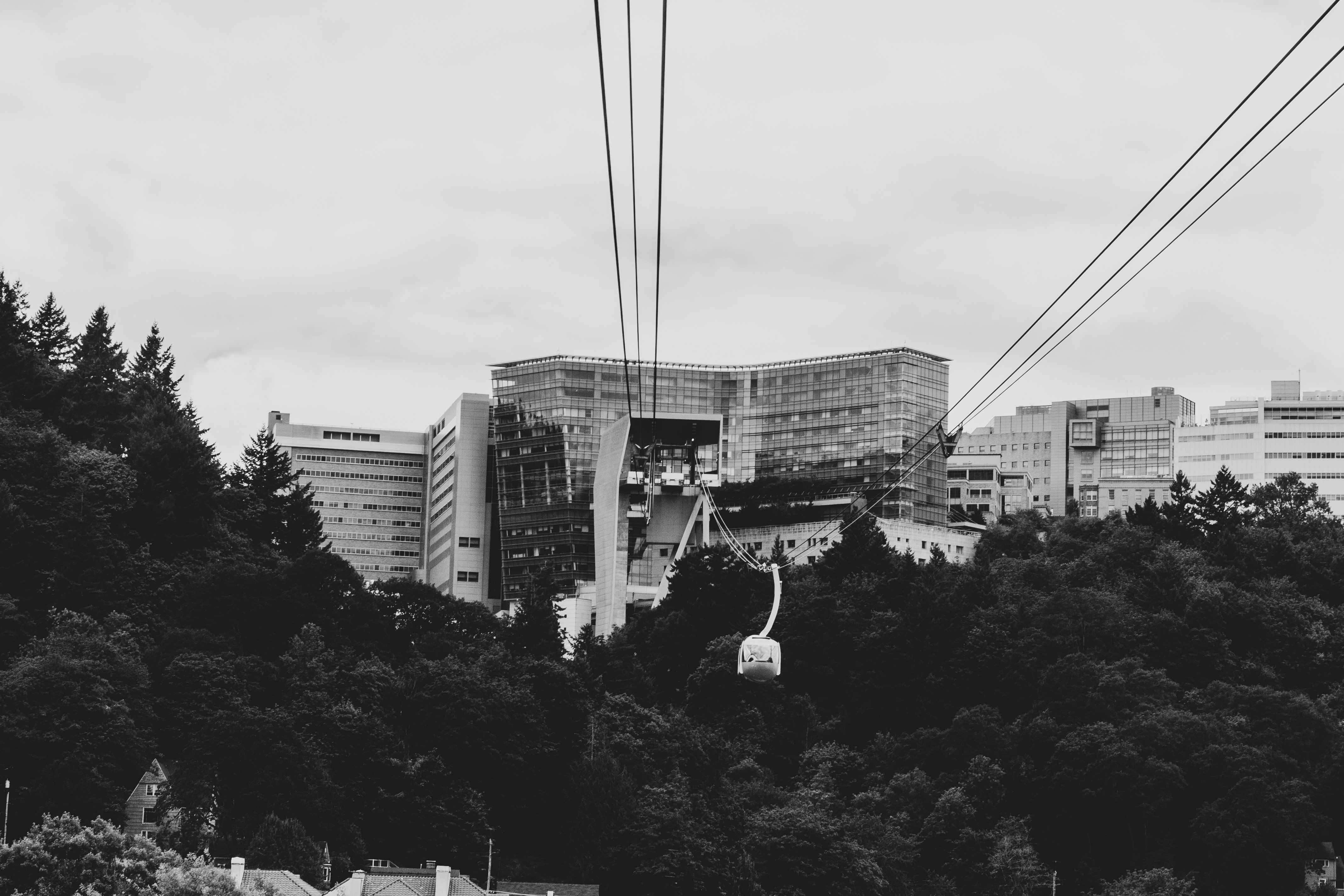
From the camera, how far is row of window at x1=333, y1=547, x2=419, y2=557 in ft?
600

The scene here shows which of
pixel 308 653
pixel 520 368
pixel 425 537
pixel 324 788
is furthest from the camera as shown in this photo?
pixel 425 537

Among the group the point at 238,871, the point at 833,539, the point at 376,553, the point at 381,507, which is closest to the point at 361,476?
the point at 381,507

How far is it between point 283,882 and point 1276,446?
116m

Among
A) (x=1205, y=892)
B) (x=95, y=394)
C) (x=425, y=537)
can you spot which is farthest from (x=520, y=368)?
(x=1205, y=892)

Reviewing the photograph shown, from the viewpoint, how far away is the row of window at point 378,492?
185 m

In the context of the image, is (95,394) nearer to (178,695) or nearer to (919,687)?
(178,695)

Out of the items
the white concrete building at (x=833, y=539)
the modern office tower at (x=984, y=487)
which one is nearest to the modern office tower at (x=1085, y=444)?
the modern office tower at (x=984, y=487)

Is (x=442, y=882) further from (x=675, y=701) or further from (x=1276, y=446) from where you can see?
(x=1276, y=446)

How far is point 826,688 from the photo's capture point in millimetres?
98250

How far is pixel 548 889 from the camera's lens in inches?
2899

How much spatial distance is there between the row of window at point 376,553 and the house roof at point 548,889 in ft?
362

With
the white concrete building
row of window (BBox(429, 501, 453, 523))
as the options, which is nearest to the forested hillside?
the white concrete building

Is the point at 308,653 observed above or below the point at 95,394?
below

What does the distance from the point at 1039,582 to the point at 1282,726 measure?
2304 cm
